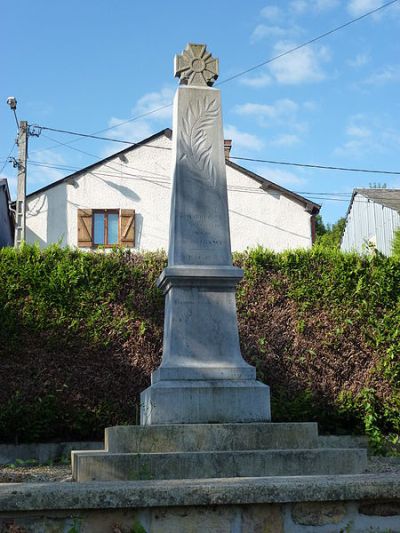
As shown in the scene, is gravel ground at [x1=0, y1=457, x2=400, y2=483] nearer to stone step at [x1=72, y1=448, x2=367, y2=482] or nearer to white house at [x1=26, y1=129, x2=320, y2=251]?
stone step at [x1=72, y1=448, x2=367, y2=482]

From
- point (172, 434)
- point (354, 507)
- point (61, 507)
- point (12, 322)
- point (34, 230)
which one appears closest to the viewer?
point (61, 507)

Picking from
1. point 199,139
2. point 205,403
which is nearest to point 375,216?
point 199,139

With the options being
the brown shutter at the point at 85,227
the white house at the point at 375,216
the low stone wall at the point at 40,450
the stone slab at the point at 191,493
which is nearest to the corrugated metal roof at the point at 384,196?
the white house at the point at 375,216

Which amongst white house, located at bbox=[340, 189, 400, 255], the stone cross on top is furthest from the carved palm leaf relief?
white house, located at bbox=[340, 189, 400, 255]

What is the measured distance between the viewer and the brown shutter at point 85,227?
18781 mm

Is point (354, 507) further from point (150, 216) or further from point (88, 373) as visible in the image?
point (150, 216)

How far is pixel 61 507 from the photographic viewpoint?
2.90 meters

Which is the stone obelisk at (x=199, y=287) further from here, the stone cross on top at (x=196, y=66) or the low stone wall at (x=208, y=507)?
the low stone wall at (x=208, y=507)

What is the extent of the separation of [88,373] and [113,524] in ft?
20.0

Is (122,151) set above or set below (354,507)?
above

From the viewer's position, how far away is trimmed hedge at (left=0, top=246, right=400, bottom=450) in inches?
348

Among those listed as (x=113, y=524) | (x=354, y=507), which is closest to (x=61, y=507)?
(x=113, y=524)

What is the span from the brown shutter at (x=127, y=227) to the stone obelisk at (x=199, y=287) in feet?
39.5

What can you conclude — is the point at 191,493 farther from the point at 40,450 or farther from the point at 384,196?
the point at 384,196
